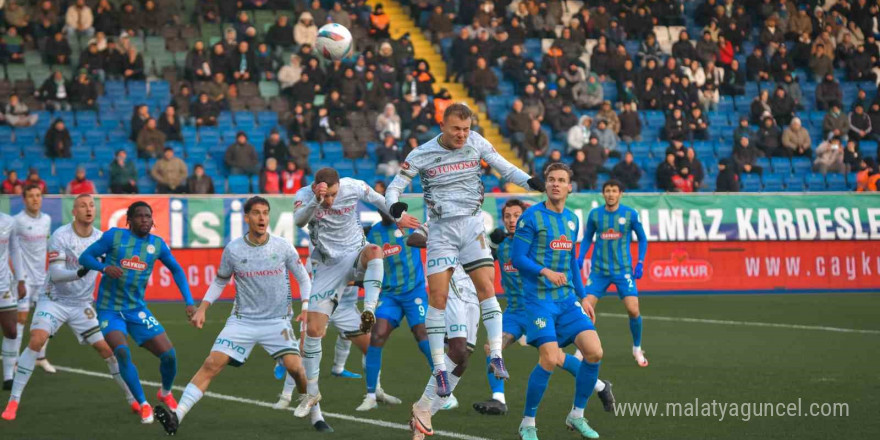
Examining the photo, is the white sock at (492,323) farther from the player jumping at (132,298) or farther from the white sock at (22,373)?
the white sock at (22,373)

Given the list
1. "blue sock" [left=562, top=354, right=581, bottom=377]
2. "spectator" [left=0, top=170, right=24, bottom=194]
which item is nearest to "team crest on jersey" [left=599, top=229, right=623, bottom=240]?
"blue sock" [left=562, top=354, right=581, bottom=377]

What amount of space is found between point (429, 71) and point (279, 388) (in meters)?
18.0

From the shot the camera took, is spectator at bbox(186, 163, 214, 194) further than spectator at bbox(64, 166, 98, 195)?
Yes

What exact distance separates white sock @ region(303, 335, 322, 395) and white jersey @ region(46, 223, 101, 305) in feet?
7.71

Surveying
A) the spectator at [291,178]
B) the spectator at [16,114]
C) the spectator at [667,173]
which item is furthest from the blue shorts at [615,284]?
the spectator at [16,114]

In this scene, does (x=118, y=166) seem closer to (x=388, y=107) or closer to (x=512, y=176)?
(x=388, y=107)

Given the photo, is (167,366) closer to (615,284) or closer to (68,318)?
(68,318)

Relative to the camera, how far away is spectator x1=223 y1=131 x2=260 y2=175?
25812mm

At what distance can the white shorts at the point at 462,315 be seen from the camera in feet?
33.8

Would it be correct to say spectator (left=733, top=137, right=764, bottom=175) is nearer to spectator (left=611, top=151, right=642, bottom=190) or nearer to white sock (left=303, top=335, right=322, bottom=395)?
spectator (left=611, top=151, right=642, bottom=190)

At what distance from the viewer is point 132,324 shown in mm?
10562

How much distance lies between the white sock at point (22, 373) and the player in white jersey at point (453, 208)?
13.6ft

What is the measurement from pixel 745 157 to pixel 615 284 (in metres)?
16.0

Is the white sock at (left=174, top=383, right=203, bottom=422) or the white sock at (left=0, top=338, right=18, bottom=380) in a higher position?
the white sock at (left=174, top=383, right=203, bottom=422)
